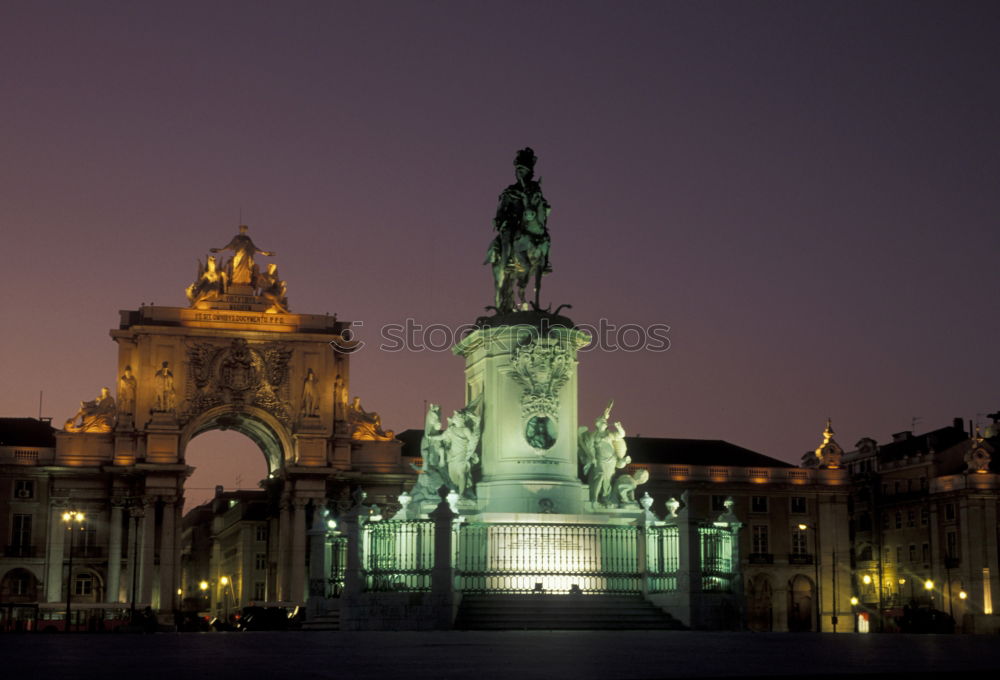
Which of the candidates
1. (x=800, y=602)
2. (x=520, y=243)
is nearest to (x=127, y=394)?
(x=800, y=602)

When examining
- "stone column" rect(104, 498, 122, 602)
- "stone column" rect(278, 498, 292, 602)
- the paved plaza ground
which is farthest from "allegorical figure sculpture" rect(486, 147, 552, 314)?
"stone column" rect(104, 498, 122, 602)

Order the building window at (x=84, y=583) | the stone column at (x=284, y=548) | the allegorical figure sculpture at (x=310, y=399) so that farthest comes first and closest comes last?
the allegorical figure sculpture at (x=310, y=399) < the building window at (x=84, y=583) < the stone column at (x=284, y=548)

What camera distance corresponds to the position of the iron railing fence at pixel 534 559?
2969cm

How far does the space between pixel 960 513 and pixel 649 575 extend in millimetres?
51014

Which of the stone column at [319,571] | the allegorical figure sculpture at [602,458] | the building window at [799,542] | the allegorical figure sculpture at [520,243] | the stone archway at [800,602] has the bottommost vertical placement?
the stone archway at [800,602]

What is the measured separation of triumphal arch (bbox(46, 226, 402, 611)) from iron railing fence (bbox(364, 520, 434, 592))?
148ft

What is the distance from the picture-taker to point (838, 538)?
79.1 m

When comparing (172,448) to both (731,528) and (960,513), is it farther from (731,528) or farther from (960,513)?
(731,528)

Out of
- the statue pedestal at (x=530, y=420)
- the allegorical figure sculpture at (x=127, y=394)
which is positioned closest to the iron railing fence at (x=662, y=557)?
the statue pedestal at (x=530, y=420)

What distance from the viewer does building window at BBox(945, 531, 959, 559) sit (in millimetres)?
77312

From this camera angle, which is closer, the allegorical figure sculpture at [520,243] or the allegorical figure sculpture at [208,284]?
the allegorical figure sculpture at [520,243]

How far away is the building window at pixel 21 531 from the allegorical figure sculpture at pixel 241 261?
1607cm

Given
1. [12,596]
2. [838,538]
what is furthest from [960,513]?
[12,596]

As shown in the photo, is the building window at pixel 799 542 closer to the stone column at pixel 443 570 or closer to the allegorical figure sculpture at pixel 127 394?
the allegorical figure sculpture at pixel 127 394
